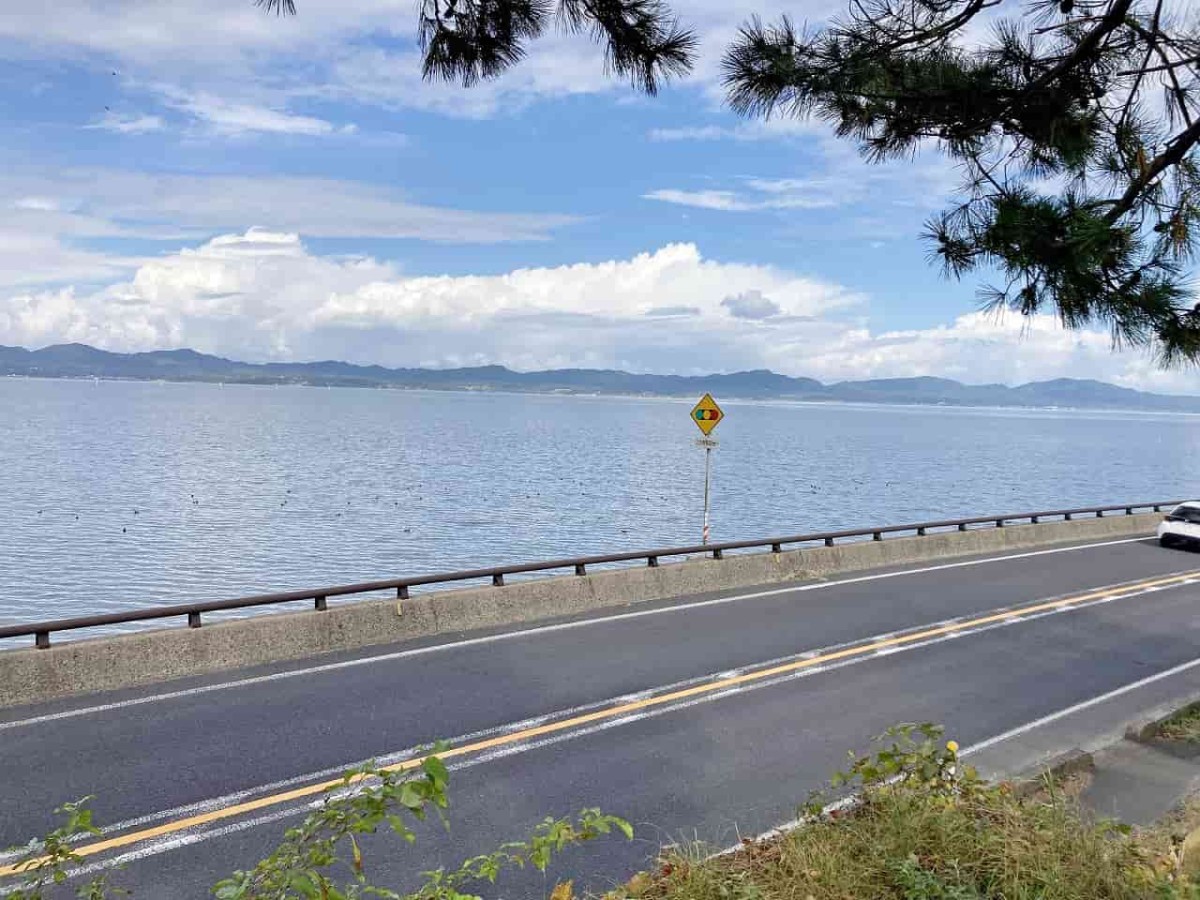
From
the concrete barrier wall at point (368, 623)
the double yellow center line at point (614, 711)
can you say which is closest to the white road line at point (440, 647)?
the concrete barrier wall at point (368, 623)

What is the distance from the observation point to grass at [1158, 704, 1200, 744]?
9915mm

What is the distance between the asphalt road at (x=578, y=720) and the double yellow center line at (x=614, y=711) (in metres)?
0.04

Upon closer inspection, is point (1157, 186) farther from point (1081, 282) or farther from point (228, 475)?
point (228, 475)

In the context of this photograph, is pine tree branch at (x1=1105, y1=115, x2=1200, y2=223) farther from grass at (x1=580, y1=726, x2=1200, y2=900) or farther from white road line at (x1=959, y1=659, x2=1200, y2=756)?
white road line at (x1=959, y1=659, x2=1200, y2=756)

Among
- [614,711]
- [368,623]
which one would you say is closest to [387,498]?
[368,623]

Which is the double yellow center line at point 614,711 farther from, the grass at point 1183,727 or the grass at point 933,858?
the grass at point 1183,727

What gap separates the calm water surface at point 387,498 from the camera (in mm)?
34938

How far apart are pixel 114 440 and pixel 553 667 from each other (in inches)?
3981

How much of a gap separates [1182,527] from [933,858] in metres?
28.0

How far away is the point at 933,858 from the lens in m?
5.11

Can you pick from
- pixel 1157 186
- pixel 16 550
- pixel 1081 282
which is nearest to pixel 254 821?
pixel 1081 282

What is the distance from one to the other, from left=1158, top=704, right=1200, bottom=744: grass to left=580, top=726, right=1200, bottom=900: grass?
479 centimetres

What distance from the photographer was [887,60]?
27.5 feet

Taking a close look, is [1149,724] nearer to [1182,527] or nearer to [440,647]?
[440,647]
